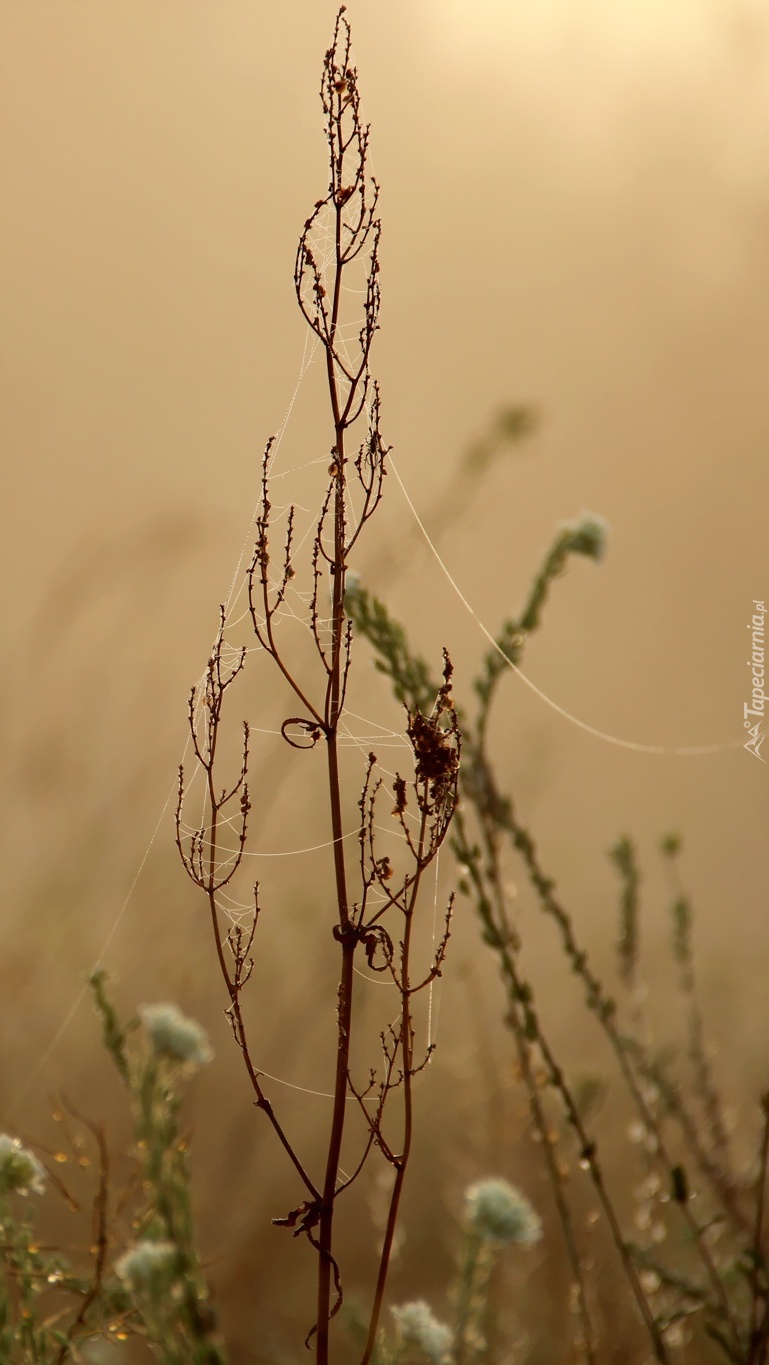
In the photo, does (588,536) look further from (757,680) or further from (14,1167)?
(757,680)

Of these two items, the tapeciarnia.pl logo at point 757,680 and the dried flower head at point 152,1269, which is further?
the tapeciarnia.pl logo at point 757,680

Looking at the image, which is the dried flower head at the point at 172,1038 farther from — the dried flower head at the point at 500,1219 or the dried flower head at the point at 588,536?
the dried flower head at the point at 588,536

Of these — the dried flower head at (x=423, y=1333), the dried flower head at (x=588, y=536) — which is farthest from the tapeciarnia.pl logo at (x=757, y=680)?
the dried flower head at (x=423, y=1333)

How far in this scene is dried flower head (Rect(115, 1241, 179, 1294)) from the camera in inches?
11.7

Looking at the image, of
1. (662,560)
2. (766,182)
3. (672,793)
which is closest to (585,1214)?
(672,793)

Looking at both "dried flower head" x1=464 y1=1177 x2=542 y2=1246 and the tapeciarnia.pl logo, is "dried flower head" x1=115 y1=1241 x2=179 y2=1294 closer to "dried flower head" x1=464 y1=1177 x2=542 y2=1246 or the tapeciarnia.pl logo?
"dried flower head" x1=464 y1=1177 x2=542 y2=1246

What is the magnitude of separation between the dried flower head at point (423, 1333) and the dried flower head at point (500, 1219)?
0.03 meters

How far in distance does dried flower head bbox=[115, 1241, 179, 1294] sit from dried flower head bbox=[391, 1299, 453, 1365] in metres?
0.08

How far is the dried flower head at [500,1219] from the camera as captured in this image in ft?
1.15

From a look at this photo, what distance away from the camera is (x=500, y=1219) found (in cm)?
35

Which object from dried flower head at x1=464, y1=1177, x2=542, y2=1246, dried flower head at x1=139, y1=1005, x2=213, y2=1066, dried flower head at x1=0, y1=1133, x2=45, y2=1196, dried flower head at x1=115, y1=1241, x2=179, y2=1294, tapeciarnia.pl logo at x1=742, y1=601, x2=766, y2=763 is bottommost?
dried flower head at x1=115, y1=1241, x2=179, y2=1294

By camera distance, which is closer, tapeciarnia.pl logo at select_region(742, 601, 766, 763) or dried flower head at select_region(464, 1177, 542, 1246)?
dried flower head at select_region(464, 1177, 542, 1246)

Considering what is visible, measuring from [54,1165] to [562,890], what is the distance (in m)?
0.46

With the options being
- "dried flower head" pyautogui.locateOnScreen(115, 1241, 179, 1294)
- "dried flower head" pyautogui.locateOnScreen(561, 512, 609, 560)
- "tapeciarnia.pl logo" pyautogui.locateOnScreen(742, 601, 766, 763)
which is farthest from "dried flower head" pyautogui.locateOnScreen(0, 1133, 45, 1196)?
"tapeciarnia.pl logo" pyautogui.locateOnScreen(742, 601, 766, 763)
